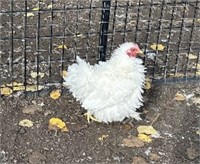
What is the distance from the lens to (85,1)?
233 inches

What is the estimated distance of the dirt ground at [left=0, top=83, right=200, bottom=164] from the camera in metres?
3.40

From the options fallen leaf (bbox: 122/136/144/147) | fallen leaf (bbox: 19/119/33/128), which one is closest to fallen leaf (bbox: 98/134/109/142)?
fallen leaf (bbox: 122/136/144/147)

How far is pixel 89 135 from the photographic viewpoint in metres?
3.62

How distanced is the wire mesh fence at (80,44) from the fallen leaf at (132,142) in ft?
2.82

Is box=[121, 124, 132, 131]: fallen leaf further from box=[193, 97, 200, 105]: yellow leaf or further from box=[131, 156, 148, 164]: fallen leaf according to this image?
box=[193, 97, 200, 105]: yellow leaf

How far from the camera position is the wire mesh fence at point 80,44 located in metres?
4.09

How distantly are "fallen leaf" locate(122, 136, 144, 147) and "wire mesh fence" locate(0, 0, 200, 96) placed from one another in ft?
2.82

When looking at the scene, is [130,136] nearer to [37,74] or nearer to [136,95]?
[136,95]

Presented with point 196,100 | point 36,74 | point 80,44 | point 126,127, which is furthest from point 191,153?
point 80,44

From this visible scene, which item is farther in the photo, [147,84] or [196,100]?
[147,84]

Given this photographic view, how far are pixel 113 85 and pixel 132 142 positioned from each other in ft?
1.36

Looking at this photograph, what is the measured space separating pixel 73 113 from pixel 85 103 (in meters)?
0.28

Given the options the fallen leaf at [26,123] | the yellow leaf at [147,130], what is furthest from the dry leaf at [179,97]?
the fallen leaf at [26,123]

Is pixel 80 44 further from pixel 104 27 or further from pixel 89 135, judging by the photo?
pixel 89 135
